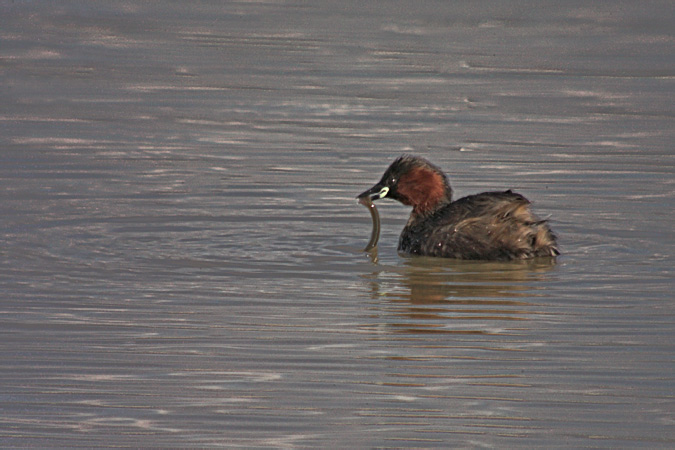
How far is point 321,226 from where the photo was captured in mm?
12422

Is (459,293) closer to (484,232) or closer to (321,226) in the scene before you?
(484,232)

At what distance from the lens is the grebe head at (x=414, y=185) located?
1241cm

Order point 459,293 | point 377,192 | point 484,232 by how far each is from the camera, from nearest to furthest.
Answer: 1. point 459,293
2. point 484,232
3. point 377,192

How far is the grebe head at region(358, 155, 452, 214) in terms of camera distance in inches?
489

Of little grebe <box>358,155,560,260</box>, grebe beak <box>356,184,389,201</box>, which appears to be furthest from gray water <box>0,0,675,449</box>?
grebe beak <box>356,184,389,201</box>

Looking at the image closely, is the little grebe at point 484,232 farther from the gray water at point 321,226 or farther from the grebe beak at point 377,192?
the grebe beak at point 377,192

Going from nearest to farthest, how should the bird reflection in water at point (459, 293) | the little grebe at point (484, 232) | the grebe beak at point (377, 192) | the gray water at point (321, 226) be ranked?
the gray water at point (321, 226)
the bird reflection in water at point (459, 293)
the little grebe at point (484, 232)
the grebe beak at point (377, 192)

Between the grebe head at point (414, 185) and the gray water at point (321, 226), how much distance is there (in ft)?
1.23

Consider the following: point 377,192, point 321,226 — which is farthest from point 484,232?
point 321,226

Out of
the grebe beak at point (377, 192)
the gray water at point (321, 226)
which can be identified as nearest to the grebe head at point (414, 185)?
the grebe beak at point (377, 192)

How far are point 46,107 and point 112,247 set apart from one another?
19.5ft

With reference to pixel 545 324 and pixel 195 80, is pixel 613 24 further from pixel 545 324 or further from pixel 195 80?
pixel 545 324

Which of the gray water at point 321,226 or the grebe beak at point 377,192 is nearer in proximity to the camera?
the gray water at point 321,226

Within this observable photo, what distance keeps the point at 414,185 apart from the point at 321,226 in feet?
2.56
